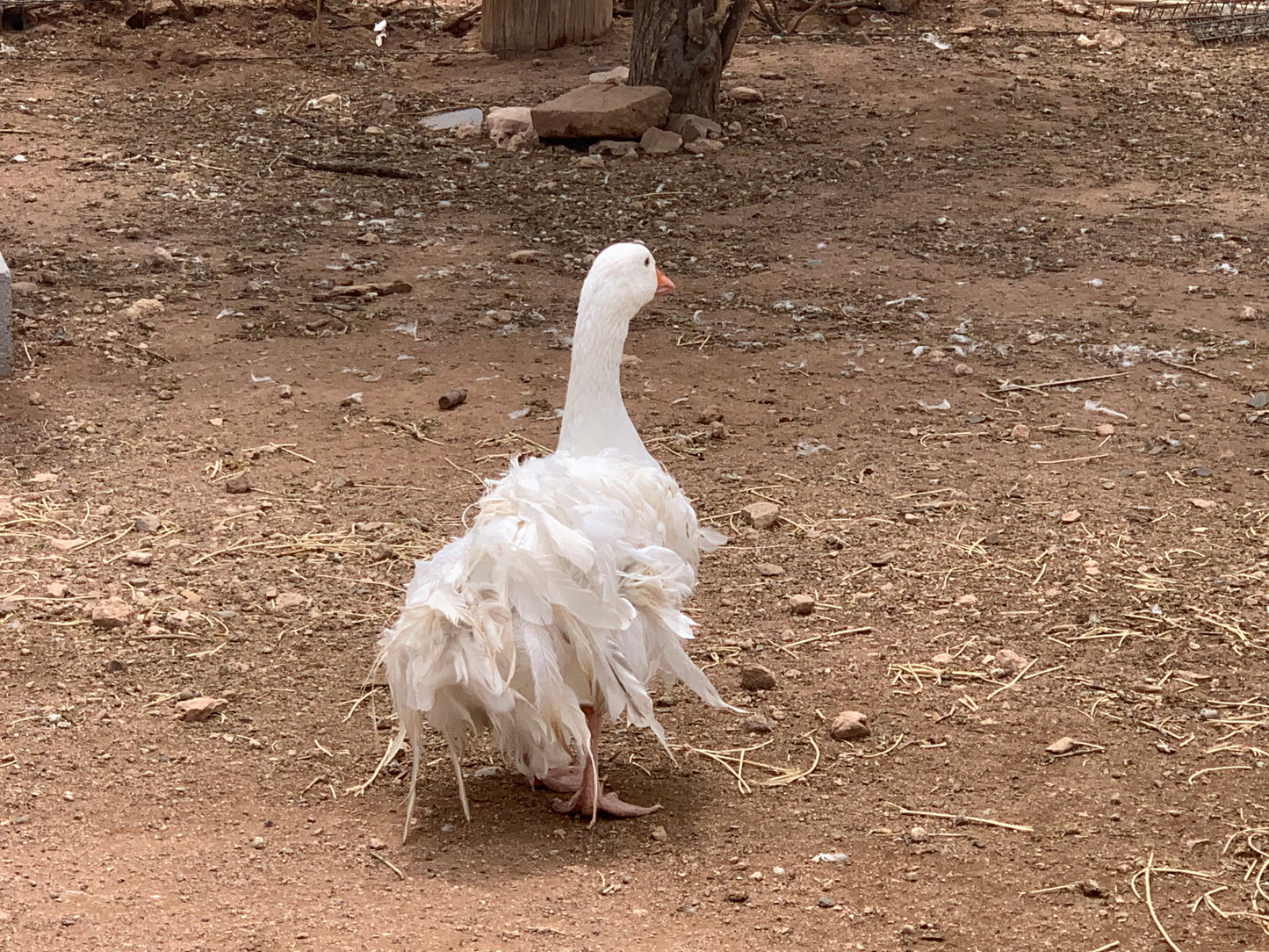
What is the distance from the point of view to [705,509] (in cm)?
541

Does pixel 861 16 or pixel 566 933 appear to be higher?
pixel 861 16

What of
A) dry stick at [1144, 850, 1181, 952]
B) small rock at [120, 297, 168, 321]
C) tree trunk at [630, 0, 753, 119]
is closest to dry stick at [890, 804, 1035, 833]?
dry stick at [1144, 850, 1181, 952]

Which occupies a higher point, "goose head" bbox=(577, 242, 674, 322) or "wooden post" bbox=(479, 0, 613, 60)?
"goose head" bbox=(577, 242, 674, 322)

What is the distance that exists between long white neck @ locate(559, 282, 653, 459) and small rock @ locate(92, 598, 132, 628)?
1.60 metres

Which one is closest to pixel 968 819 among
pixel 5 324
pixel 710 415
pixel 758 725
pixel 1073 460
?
pixel 758 725

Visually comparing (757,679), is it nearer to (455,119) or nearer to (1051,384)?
(1051,384)

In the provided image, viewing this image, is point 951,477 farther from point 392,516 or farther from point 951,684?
point 392,516

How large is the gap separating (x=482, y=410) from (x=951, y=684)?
2.67 m

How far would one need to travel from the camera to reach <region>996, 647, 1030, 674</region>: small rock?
433 centimetres

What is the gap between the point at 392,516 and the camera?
5312mm

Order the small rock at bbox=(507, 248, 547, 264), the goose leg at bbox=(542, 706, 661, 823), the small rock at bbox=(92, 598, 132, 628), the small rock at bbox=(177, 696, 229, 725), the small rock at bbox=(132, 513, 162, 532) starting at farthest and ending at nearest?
the small rock at bbox=(507, 248, 547, 264), the small rock at bbox=(132, 513, 162, 532), the small rock at bbox=(92, 598, 132, 628), the small rock at bbox=(177, 696, 229, 725), the goose leg at bbox=(542, 706, 661, 823)

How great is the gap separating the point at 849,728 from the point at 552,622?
43.4 inches

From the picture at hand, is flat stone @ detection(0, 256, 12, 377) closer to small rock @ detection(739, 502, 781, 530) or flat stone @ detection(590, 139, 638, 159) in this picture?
small rock @ detection(739, 502, 781, 530)

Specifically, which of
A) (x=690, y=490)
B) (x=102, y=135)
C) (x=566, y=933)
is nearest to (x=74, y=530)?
(x=690, y=490)
